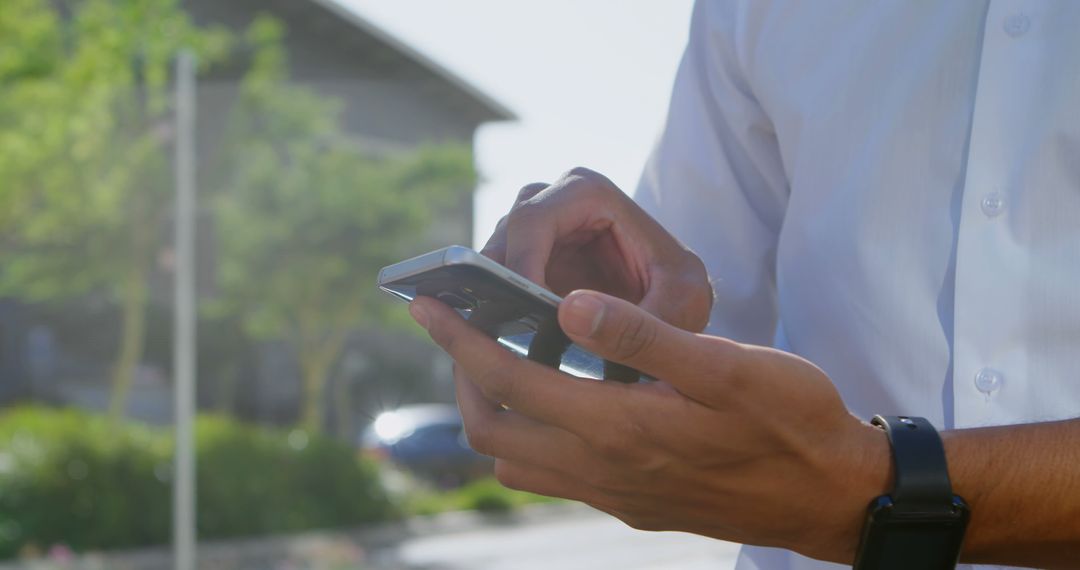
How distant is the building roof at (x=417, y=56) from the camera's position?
24.8m

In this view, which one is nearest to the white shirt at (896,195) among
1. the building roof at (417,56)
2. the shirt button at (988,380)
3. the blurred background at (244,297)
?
the shirt button at (988,380)

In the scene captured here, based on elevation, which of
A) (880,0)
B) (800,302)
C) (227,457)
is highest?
(880,0)

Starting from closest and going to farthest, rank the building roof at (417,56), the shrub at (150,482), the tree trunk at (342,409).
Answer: the shrub at (150,482), the building roof at (417,56), the tree trunk at (342,409)

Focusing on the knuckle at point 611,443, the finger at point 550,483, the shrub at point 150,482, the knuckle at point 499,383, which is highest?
the knuckle at point 499,383

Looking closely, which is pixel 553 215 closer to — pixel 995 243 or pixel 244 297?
pixel 995 243

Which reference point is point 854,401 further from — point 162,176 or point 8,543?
point 162,176

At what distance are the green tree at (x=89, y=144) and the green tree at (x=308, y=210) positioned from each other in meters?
1.40

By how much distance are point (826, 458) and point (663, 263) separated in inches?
12.1

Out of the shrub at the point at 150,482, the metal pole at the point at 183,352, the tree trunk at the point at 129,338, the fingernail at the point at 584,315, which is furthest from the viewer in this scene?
the tree trunk at the point at 129,338

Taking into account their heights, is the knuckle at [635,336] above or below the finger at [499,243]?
below

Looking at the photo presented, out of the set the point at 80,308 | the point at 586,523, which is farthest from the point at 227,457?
the point at 80,308

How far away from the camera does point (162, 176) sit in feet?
54.6

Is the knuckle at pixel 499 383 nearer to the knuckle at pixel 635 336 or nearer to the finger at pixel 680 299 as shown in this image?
the knuckle at pixel 635 336

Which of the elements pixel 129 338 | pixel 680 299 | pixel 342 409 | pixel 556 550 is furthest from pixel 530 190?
pixel 342 409
